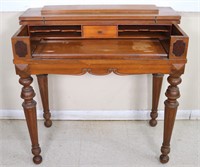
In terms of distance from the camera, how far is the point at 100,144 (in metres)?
1.72

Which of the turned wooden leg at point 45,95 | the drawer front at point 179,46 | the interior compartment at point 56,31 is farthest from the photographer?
the turned wooden leg at point 45,95

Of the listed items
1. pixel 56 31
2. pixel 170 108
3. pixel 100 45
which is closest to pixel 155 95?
pixel 170 108

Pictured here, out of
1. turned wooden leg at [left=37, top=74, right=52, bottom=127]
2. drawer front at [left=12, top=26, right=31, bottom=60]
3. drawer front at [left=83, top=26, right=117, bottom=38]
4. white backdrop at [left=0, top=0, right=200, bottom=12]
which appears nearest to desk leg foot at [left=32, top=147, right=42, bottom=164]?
turned wooden leg at [left=37, top=74, right=52, bottom=127]

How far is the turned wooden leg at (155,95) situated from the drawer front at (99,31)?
430mm

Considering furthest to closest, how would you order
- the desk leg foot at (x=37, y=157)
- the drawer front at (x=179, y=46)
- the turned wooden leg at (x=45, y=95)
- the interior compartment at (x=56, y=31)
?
the turned wooden leg at (x=45, y=95) → the desk leg foot at (x=37, y=157) → the interior compartment at (x=56, y=31) → the drawer front at (x=179, y=46)

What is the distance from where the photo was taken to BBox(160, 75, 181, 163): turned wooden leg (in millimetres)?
1330

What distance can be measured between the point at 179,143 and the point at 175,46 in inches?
28.6

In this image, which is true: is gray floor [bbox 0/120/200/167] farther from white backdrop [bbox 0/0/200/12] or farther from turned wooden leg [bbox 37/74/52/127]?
white backdrop [bbox 0/0/200/12]

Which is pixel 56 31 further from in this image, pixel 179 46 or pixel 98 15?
pixel 179 46

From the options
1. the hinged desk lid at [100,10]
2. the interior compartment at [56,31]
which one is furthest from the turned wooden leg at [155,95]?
the interior compartment at [56,31]

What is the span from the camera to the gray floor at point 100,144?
62.4 inches

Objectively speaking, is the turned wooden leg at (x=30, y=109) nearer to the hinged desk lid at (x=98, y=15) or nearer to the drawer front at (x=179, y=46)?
the hinged desk lid at (x=98, y=15)

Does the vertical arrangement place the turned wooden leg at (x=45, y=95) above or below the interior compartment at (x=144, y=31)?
below

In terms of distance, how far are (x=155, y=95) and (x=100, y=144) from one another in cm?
43
